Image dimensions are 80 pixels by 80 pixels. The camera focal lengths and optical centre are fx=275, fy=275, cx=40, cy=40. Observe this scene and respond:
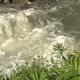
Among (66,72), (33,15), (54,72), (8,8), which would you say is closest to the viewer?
(66,72)

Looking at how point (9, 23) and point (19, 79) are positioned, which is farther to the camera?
point (9, 23)

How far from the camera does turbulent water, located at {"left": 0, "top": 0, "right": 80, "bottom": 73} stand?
719 cm

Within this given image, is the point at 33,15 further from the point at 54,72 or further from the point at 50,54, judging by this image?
the point at 54,72

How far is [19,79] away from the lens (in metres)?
4.50

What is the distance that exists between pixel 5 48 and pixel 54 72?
294 cm

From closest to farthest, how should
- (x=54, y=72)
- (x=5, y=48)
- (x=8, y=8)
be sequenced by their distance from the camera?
(x=54, y=72), (x=5, y=48), (x=8, y=8)

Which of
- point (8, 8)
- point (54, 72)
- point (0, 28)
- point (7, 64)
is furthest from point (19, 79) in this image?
point (8, 8)

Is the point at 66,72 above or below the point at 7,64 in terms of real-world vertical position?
above

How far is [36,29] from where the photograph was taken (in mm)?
8227

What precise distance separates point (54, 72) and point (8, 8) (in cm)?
540

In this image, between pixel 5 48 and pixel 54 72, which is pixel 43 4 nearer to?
pixel 5 48

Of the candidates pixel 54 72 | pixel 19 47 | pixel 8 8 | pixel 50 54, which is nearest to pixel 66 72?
pixel 54 72

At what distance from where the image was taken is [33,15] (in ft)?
29.3

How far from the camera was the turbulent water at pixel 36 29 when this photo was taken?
719 centimetres
